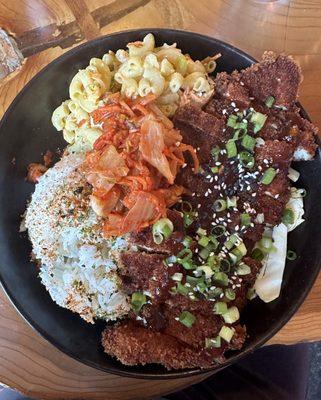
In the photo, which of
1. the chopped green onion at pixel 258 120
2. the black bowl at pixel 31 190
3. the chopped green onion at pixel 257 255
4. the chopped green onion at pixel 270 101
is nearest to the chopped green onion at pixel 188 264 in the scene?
the chopped green onion at pixel 257 255

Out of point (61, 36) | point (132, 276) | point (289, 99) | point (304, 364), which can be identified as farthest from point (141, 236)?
point (304, 364)

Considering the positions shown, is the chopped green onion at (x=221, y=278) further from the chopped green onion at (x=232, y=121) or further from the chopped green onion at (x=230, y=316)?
the chopped green onion at (x=232, y=121)

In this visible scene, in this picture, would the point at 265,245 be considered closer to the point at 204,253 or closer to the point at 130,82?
the point at 204,253

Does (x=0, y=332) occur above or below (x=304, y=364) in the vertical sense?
above

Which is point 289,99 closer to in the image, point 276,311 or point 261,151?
point 261,151

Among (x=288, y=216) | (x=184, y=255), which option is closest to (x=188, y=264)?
(x=184, y=255)

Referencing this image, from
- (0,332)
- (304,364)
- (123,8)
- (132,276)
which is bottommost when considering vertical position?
(304,364)
